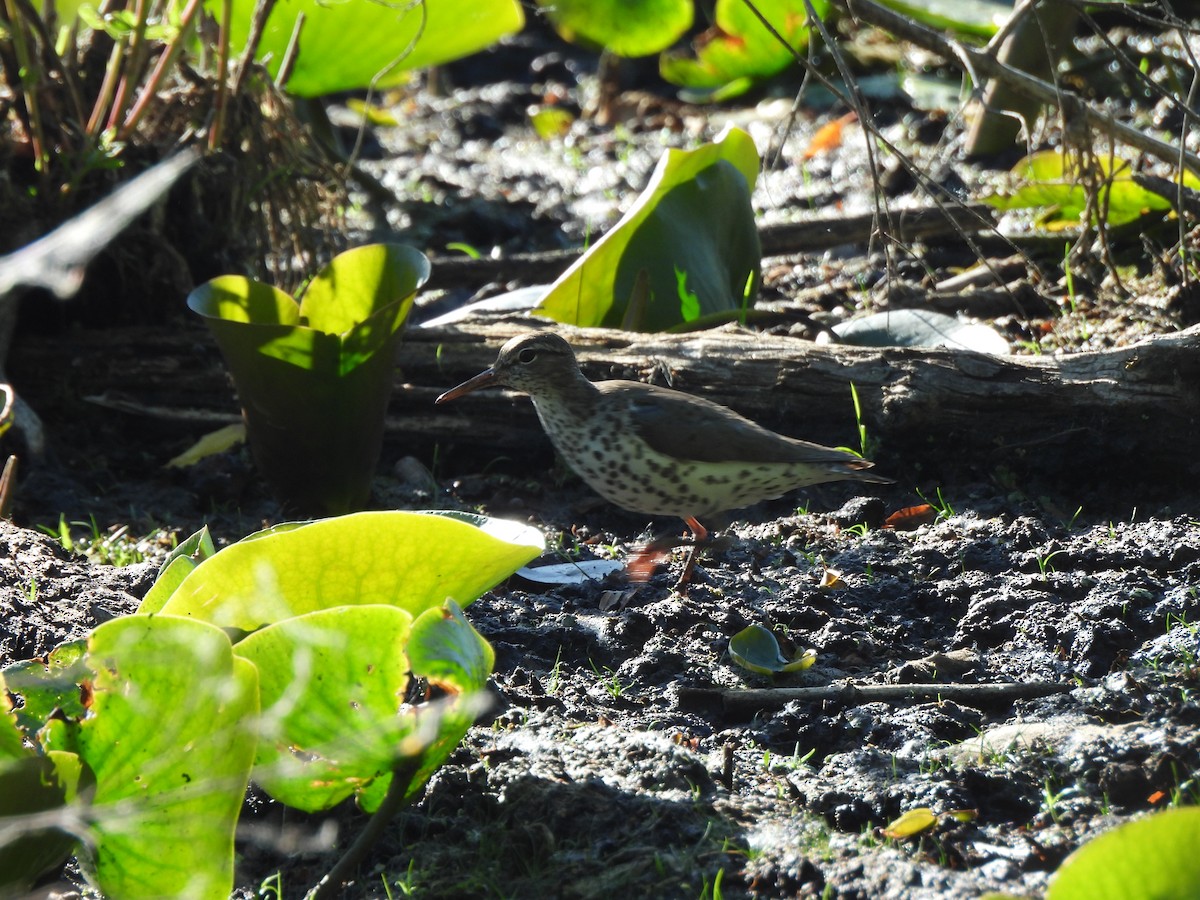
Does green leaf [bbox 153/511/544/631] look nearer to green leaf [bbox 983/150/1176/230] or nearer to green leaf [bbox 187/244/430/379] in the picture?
green leaf [bbox 187/244/430/379]

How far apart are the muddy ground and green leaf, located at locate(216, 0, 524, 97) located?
1.75 m

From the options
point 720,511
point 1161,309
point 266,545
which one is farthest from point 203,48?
point 1161,309

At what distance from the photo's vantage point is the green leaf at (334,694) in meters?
2.42

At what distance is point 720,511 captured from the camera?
165 inches

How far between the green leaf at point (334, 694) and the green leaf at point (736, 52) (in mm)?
5750

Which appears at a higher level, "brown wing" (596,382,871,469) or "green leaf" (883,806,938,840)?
"brown wing" (596,382,871,469)

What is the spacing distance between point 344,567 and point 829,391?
213 cm

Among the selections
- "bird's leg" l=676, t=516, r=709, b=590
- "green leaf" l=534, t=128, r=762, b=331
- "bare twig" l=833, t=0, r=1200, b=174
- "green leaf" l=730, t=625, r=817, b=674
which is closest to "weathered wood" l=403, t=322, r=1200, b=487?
"green leaf" l=534, t=128, r=762, b=331

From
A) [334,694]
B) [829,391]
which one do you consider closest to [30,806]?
[334,694]

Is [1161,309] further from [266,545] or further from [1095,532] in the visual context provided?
[266,545]

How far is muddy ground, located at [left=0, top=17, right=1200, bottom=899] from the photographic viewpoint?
2.51 m

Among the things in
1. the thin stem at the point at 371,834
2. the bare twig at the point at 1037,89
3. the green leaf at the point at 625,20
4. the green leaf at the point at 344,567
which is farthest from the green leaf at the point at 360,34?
the thin stem at the point at 371,834

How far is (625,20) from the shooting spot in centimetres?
836

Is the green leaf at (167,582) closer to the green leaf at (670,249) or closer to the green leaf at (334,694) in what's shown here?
the green leaf at (334,694)
